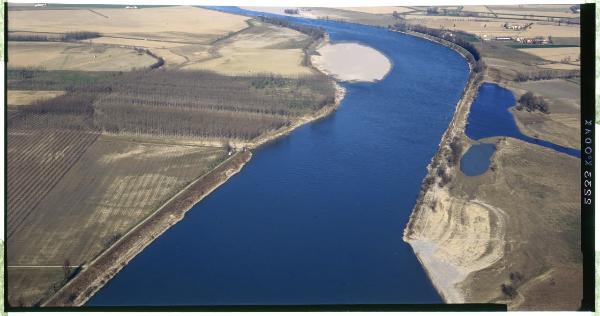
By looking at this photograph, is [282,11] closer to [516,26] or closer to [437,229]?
[516,26]

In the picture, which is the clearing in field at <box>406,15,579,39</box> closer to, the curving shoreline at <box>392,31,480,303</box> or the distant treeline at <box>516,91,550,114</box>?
the distant treeline at <box>516,91,550,114</box>

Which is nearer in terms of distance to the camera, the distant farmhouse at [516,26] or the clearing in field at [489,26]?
the clearing in field at [489,26]

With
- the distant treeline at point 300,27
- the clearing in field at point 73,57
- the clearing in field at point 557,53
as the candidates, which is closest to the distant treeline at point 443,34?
the clearing in field at point 557,53

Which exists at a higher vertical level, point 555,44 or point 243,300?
point 555,44

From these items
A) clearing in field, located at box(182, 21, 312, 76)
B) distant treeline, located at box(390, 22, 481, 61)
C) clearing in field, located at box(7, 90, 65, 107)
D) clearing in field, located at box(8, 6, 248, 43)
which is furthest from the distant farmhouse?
clearing in field, located at box(7, 90, 65, 107)

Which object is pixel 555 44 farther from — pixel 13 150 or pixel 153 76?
pixel 13 150

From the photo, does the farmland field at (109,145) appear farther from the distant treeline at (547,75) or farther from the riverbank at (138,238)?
the distant treeline at (547,75)

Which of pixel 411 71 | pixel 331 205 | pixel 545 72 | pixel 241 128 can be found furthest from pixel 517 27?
pixel 331 205
